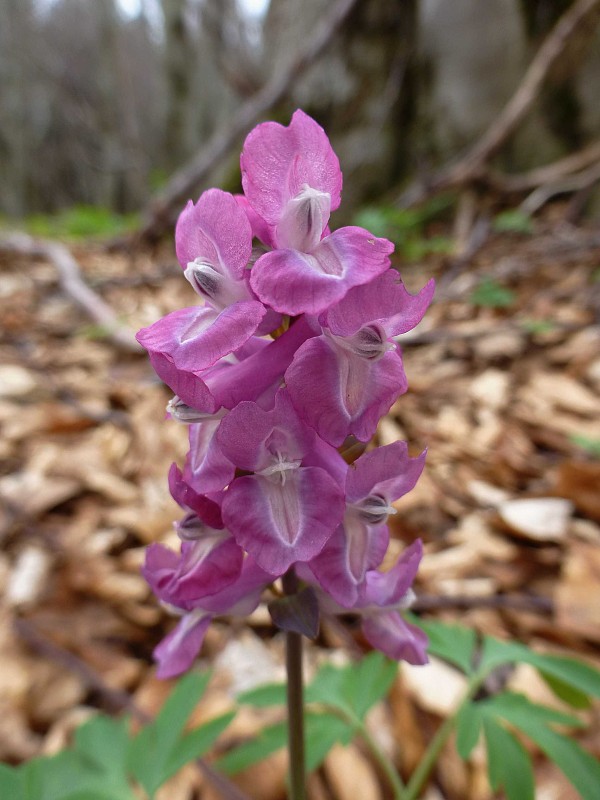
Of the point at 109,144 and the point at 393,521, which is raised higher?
the point at 109,144

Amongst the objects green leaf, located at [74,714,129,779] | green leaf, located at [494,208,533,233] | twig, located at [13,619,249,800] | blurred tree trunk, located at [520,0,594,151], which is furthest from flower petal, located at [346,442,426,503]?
blurred tree trunk, located at [520,0,594,151]

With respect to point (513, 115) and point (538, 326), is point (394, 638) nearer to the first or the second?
point (538, 326)

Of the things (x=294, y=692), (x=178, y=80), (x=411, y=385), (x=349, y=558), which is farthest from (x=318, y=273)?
(x=178, y=80)

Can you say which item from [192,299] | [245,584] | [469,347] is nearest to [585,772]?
[245,584]

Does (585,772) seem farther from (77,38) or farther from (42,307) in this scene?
(77,38)

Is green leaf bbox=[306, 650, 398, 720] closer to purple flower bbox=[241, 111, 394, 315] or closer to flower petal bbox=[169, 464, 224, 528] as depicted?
flower petal bbox=[169, 464, 224, 528]

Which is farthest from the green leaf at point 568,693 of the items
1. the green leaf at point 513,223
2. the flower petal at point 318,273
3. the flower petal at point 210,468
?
the green leaf at point 513,223

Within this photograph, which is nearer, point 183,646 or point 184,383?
point 184,383
